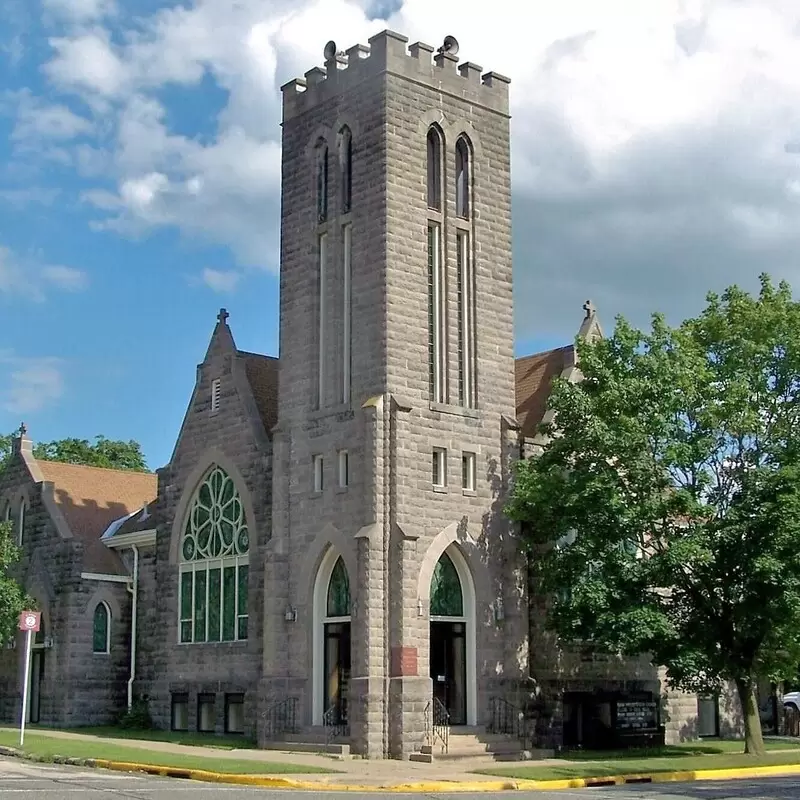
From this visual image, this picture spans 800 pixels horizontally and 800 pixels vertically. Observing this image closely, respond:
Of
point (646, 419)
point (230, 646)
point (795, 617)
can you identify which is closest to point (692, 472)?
point (646, 419)

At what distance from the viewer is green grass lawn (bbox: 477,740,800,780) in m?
25.9

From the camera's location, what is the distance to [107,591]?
41625 mm

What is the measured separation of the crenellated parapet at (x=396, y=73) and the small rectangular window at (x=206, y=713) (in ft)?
55.7

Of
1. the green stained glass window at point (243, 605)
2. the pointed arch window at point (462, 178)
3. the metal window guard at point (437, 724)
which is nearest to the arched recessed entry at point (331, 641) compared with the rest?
the metal window guard at point (437, 724)

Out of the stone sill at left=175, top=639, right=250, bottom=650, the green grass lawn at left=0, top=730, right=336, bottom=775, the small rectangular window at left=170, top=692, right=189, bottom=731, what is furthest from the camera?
the small rectangular window at left=170, top=692, right=189, bottom=731

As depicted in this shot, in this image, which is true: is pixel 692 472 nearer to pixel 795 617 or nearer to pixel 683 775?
pixel 795 617

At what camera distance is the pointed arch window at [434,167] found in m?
34.1

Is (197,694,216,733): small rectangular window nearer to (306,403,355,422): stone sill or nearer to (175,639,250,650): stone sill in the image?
(175,639,250,650): stone sill

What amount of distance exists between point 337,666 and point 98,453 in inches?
1742

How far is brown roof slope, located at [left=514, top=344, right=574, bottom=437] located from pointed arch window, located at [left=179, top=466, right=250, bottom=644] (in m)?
8.66

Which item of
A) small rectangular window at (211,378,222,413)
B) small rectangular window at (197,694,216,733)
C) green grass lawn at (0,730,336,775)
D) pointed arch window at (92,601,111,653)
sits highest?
small rectangular window at (211,378,222,413)

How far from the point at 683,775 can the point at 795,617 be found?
4.36 m

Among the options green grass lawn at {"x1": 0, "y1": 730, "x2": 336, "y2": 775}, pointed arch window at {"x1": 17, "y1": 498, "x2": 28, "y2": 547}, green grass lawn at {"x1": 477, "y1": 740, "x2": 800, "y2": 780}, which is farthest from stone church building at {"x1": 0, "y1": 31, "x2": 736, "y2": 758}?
pointed arch window at {"x1": 17, "y1": 498, "x2": 28, "y2": 547}

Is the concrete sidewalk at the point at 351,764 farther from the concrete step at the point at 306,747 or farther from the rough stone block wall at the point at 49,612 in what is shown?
the rough stone block wall at the point at 49,612
